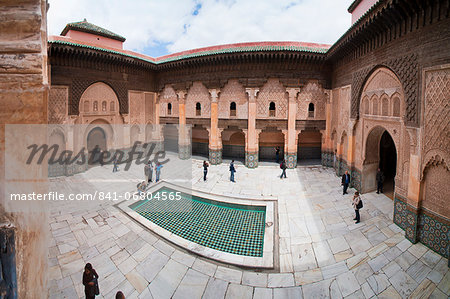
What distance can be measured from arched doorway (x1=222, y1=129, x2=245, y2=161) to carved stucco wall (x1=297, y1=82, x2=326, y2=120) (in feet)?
11.8

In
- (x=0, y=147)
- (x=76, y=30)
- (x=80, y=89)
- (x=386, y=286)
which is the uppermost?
(x=76, y=30)

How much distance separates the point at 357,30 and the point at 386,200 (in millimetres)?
5158

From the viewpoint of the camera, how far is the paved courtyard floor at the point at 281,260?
3.90 meters

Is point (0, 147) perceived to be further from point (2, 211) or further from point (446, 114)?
point (446, 114)

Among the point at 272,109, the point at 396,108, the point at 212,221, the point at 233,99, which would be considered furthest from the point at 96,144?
the point at 396,108

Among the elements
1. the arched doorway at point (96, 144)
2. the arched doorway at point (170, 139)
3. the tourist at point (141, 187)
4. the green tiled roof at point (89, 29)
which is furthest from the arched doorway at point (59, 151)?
the arched doorway at point (170, 139)

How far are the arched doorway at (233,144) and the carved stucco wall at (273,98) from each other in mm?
2558

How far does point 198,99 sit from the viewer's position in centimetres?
1255

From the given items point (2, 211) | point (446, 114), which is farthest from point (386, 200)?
point (2, 211)

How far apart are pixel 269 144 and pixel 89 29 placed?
11245 mm

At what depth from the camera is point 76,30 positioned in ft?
40.7

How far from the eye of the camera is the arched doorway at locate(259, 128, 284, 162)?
1312 cm

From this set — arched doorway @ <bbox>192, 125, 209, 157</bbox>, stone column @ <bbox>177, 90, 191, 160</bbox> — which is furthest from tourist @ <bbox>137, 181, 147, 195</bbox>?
arched doorway @ <bbox>192, 125, 209, 157</bbox>

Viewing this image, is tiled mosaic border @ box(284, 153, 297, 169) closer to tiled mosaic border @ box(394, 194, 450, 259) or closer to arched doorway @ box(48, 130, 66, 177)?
tiled mosaic border @ box(394, 194, 450, 259)
